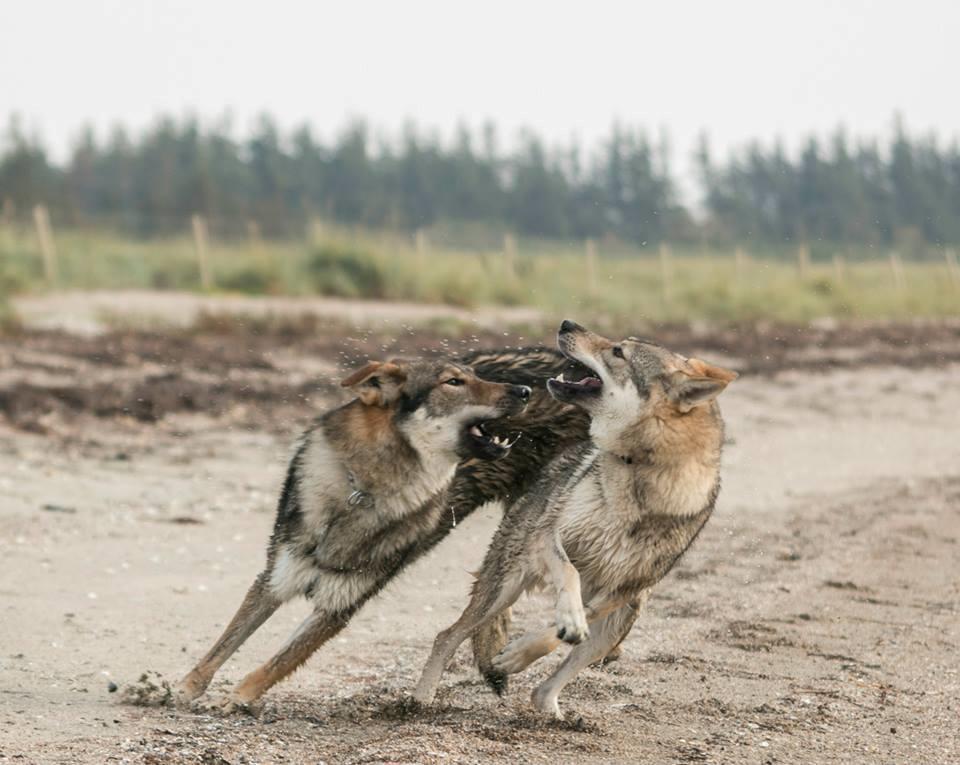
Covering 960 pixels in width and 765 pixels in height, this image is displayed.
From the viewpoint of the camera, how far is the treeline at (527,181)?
285 feet

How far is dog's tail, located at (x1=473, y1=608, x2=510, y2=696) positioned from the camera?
642cm

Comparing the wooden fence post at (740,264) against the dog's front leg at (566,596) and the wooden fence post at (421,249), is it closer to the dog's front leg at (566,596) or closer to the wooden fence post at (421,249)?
the wooden fence post at (421,249)

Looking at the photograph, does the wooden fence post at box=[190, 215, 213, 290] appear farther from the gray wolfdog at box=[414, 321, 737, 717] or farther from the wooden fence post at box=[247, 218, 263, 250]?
the gray wolfdog at box=[414, 321, 737, 717]

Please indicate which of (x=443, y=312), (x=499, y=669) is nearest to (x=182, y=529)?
(x=499, y=669)

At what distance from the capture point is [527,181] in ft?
305

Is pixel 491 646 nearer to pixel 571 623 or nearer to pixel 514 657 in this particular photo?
pixel 514 657

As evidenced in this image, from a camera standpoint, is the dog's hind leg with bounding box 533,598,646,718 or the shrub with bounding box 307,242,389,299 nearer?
the dog's hind leg with bounding box 533,598,646,718

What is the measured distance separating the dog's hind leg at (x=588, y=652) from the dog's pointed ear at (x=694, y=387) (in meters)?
0.97

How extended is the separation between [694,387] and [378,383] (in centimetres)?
144

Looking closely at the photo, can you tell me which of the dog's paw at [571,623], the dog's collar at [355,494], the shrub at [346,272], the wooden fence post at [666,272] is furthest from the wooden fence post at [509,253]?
the dog's paw at [571,623]

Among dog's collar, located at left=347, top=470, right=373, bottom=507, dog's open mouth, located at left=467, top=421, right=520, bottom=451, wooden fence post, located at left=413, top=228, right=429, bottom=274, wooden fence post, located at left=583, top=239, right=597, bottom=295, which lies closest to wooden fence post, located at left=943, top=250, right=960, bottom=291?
wooden fence post, located at left=583, top=239, right=597, bottom=295

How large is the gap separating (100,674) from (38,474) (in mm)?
5177

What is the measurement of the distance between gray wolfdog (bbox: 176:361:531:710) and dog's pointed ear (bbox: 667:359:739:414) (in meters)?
0.74

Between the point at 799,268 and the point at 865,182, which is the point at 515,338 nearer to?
the point at 799,268
